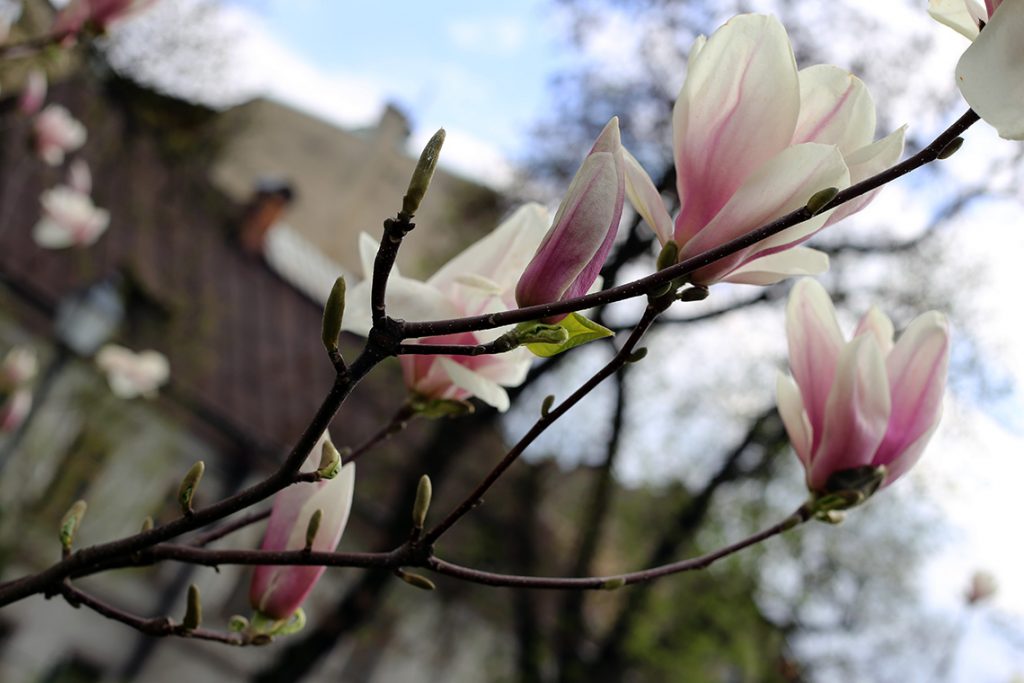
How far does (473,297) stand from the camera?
0.82m

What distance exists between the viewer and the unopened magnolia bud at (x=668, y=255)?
0.68 metres

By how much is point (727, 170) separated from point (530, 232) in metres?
0.20

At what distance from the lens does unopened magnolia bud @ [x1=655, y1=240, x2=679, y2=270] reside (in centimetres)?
68

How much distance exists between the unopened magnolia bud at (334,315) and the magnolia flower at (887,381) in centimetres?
43

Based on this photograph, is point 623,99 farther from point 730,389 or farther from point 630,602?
point 630,602

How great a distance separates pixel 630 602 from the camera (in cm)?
763

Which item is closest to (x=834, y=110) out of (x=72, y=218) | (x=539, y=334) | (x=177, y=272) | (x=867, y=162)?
(x=867, y=162)

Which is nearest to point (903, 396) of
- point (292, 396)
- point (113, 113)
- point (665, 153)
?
point (665, 153)

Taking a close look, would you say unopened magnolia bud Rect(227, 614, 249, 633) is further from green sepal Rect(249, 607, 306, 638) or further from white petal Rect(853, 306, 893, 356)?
white petal Rect(853, 306, 893, 356)

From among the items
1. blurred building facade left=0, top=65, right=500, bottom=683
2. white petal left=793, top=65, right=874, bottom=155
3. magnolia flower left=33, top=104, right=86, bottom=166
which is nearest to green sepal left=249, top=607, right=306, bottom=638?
white petal left=793, top=65, right=874, bottom=155

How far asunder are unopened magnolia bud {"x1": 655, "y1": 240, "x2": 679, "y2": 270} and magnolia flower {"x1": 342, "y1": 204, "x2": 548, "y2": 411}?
5.2 inches

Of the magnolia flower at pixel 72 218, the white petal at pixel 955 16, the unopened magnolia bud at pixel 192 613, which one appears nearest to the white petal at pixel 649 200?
the white petal at pixel 955 16

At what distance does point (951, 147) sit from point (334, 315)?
38 centimetres

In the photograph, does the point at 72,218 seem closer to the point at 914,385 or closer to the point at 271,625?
the point at 271,625
